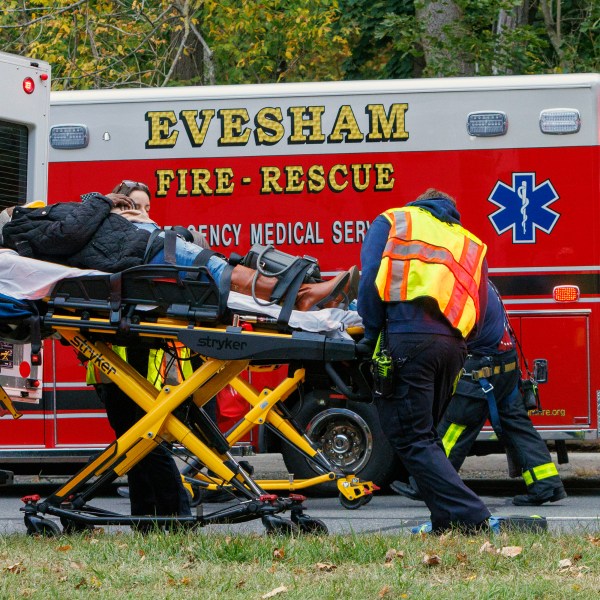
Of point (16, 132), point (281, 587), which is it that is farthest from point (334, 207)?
point (281, 587)

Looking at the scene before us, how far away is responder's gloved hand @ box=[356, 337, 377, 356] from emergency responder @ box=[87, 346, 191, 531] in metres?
1.04

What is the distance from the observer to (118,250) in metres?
6.75

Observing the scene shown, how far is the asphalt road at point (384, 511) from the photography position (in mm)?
7941

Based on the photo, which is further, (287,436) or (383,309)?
(287,436)

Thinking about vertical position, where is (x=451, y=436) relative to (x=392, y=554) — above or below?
above

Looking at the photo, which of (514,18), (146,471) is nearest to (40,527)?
(146,471)

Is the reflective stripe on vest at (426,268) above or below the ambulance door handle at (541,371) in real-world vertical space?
above

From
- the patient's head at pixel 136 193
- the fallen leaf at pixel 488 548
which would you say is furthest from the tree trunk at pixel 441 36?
the fallen leaf at pixel 488 548

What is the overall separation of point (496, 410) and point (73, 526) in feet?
10.4

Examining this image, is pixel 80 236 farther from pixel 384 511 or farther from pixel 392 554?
pixel 384 511

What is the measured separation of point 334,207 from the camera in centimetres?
999

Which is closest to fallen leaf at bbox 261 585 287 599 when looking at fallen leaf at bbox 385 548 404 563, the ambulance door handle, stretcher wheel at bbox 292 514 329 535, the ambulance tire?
fallen leaf at bbox 385 548 404 563

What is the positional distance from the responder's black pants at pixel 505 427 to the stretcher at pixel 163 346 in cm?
206

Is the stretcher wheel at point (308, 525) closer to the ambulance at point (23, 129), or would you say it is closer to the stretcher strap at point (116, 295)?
the stretcher strap at point (116, 295)
